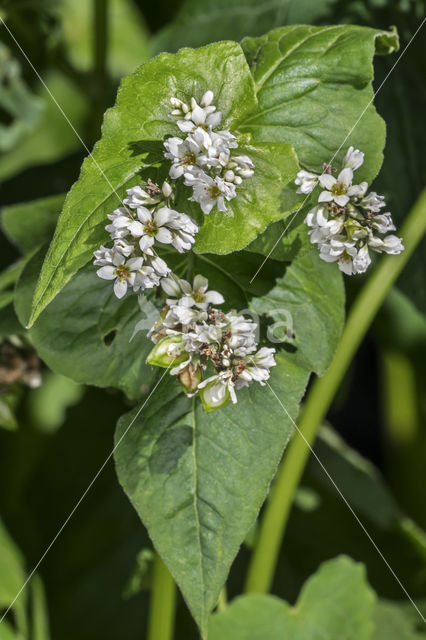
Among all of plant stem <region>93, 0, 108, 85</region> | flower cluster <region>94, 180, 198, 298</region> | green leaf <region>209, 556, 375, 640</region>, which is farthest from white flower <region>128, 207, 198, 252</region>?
plant stem <region>93, 0, 108, 85</region>

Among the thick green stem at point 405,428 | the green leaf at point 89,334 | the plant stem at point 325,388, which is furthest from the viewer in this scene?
the thick green stem at point 405,428

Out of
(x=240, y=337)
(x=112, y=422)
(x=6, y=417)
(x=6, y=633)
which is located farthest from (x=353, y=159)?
(x=112, y=422)

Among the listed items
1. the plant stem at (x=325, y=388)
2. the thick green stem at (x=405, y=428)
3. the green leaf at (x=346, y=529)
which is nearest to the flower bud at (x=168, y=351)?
the plant stem at (x=325, y=388)

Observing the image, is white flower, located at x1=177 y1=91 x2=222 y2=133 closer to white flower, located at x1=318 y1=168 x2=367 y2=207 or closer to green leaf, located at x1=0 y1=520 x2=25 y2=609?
white flower, located at x1=318 y1=168 x2=367 y2=207

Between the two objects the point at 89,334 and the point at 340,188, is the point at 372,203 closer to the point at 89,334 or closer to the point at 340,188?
the point at 340,188

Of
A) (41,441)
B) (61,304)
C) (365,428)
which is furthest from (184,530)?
(365,428)

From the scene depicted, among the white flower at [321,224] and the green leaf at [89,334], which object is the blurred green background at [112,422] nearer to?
the green leaf at [89,334]

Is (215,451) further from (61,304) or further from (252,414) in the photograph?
(61,304)
